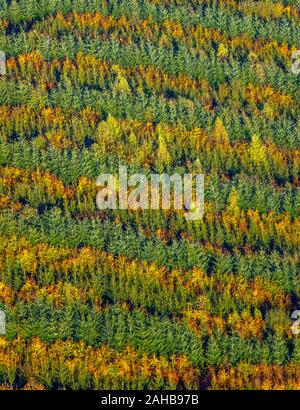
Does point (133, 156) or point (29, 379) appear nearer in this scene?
point (29, 379)

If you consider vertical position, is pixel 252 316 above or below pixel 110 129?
below

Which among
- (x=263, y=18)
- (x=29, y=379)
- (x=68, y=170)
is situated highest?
(x=263, y=18)

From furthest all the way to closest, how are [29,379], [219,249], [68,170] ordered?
[68,170]
[219,249]
[29,379]

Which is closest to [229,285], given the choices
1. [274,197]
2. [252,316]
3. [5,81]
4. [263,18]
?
[252,316]

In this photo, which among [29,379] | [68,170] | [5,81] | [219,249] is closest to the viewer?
[29,379]

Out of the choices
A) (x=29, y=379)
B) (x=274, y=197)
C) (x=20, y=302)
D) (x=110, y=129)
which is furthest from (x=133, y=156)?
(x=29, y=379)

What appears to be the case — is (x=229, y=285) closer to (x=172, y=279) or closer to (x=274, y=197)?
(x=172, y=279)
